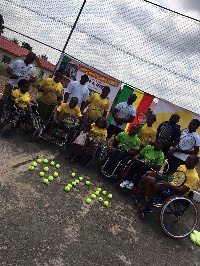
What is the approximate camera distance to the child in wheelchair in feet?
17.8

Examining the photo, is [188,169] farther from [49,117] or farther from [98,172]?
[49,117]

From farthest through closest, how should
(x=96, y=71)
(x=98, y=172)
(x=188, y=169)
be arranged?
(x=96, y=71), (x=98, y=172), (x=188, y=169)

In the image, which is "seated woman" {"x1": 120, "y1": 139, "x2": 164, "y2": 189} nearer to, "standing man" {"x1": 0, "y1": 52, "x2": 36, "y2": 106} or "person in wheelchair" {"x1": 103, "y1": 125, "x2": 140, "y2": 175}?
"person in wheelchair" {"x1": 103, "y1": 125, "x2": 140, "y2": 175}

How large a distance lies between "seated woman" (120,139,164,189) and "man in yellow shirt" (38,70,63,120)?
2627 millimetres

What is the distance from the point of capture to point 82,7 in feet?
23.0

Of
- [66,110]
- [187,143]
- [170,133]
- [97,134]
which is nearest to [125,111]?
[97,134]

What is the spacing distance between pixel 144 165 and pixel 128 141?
2.41ft

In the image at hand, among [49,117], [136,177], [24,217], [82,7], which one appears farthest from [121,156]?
[82,7]

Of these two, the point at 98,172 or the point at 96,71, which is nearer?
the point at 98,172

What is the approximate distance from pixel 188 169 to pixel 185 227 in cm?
135

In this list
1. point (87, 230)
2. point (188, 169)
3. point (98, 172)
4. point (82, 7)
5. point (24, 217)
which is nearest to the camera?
point (24, 217)

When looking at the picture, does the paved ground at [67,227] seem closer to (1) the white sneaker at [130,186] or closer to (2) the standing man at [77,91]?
(1) the white sneaker at [130,186]

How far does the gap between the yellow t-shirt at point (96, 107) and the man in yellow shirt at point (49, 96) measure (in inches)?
34.1

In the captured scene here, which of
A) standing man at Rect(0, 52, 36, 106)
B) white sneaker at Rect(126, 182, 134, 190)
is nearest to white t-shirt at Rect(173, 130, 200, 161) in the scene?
white sneaker at Rect(126, 182, 134, 190)
